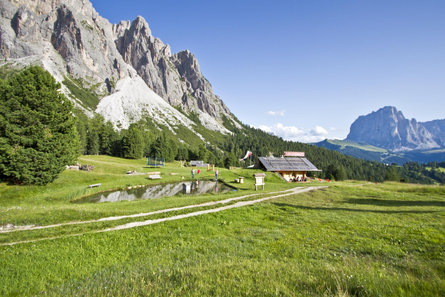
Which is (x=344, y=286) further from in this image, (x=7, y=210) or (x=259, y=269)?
A: (x=7, y=210)

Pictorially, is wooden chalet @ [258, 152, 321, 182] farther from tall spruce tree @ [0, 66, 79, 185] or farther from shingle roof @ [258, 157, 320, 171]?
tall spruce tree @ [0, 66, 79, 185]

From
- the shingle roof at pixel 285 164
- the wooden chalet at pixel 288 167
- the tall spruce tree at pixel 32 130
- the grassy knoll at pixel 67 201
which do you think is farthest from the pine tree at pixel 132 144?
the tall spruce tree at pixel 32 130

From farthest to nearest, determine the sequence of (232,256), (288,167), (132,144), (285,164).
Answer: (132,144) → (285,164) → (288,167) → (232,256)

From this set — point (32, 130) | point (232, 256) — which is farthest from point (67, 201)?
point (232, 256)

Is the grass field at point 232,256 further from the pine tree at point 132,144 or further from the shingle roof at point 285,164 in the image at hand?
the pine tree at point 132,144

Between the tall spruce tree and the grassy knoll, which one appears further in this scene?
the tall spruce tree

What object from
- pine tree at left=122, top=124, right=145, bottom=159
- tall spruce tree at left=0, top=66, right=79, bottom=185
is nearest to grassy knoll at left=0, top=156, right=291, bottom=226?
tall spruce tree at left=0, top=66, right=79, bottom=185

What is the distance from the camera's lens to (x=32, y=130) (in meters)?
27.9

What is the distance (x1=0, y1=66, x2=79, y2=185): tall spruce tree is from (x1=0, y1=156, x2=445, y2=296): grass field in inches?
487

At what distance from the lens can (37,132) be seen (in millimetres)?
28375

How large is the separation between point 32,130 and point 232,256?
110 feet

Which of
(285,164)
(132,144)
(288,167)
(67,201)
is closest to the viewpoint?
(67,201)

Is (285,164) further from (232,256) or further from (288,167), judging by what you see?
(232,256)

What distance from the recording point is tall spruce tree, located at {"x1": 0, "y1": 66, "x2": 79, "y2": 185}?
2645 centimetres
